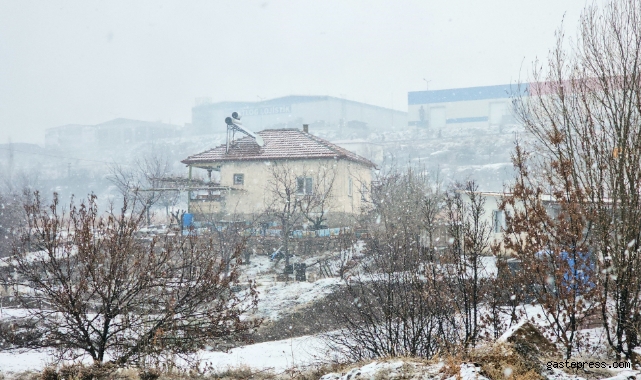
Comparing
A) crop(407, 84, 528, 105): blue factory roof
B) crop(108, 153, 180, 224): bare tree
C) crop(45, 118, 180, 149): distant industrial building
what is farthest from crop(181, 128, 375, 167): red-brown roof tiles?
crop(45, 118, 180, 149): distant industrial building

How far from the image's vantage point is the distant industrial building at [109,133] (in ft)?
292

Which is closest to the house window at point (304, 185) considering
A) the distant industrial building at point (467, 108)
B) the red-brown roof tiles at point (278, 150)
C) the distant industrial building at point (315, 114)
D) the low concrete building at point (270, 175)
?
the low concrete building at point (270, 175)

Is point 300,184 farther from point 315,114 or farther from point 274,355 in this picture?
point 315,114

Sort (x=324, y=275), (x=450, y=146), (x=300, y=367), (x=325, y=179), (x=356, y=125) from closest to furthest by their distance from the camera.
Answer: (x=300, y=367)
(x=324, y=275)
(x=325, y=179)
(x=450, y=146)
(x=356, y=125)

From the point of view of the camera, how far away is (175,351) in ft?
28.4

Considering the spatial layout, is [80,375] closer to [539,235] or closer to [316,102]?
[539,235]

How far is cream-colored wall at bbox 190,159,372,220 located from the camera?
95.2 ft

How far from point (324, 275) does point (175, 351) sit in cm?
1248

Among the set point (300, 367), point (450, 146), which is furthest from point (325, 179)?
point (450, 146)

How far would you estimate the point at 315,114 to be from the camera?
7338cm

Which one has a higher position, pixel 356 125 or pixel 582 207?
pixel 356 125

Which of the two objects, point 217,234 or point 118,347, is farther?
point 217,234

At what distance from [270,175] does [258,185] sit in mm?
933

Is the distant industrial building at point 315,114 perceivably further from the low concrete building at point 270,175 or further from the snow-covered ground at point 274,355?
the snow-covered ground at point 274,355
